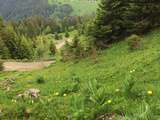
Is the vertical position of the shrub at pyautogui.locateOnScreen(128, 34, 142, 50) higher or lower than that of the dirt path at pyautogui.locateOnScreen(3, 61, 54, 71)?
higher

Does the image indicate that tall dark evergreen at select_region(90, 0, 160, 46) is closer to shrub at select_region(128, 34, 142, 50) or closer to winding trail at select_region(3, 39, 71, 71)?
shrub at select_region(128, 34, 142, 50)

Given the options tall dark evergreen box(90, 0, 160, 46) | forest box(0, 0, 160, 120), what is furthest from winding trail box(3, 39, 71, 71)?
tall dark evergreen box(90, 0, 160, 46)

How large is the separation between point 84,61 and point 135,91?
18807mm

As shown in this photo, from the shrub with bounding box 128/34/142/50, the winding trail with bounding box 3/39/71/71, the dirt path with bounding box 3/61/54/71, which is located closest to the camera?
the shrub with bounding box 128/34/142/50

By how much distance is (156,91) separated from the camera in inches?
462

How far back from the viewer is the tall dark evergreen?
32384mm

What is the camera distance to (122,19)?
113 ft

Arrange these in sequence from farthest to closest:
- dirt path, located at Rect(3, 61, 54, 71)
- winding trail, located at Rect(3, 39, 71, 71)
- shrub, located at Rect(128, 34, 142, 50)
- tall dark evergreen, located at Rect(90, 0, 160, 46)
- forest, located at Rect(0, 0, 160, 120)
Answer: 1. winding trail, located at Rect(3, 39, 71, 71)
2. dirt path, located at Rect(3, 61, 54, 71)
3. tall dark evergreen, located at Rect(90, 0, 160, 46)
4. shrub, located at Rect(128, 34, 142, 50)
5. forest, located at Rect(0, 0, 160, 120)

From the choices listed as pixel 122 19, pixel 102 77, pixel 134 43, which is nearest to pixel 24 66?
pixel 122 19

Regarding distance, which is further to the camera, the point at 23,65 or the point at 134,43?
the point at 23,65

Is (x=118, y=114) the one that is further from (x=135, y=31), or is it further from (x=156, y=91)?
(x=135, y=31)

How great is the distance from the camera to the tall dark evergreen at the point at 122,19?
32.4m

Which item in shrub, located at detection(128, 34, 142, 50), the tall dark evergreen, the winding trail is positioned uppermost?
the tall dark evergreen

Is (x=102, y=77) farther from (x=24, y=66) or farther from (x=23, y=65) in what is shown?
(x=23, y=65)
